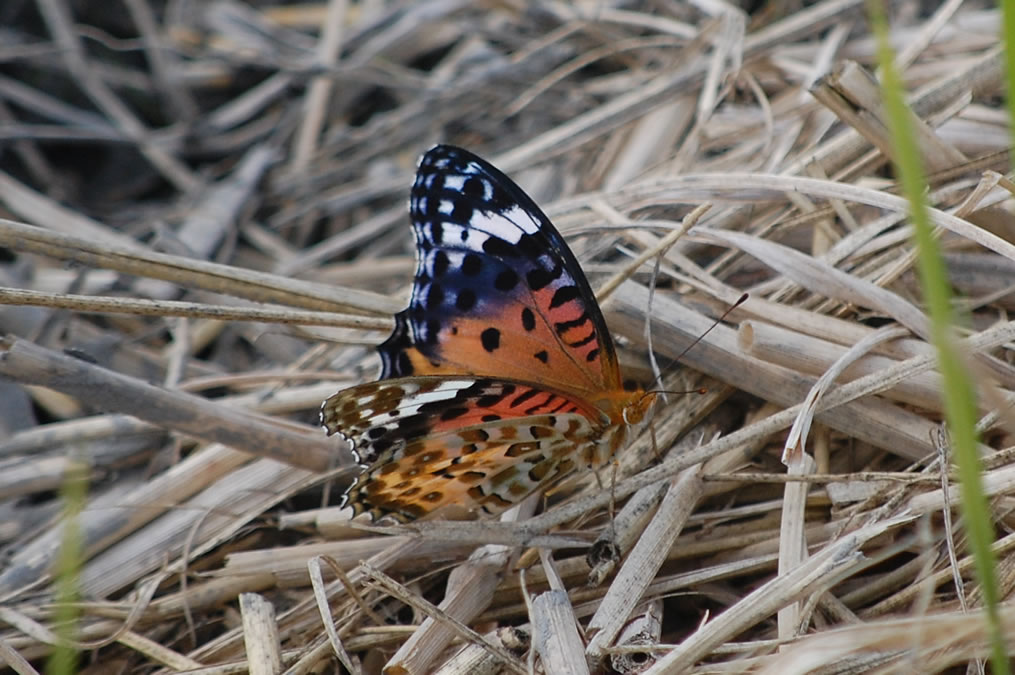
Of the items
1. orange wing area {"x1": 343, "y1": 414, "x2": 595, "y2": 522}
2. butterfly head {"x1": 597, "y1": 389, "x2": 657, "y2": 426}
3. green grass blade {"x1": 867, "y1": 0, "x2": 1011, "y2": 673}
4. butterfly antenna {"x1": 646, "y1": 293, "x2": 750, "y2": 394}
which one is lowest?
green grass blade {"x1": 867, "y1": 0, "x2": 1011, "y2": 673}

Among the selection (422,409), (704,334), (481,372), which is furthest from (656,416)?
(422,409)

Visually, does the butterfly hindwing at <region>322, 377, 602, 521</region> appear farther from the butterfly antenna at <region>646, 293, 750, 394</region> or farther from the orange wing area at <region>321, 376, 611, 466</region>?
the butterfly antenna at <region>646, 293, 750, 394</region>

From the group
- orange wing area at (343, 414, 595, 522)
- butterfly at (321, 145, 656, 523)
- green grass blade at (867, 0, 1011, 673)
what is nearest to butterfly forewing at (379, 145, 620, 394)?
butterfly at (321, 145, 656, 523)

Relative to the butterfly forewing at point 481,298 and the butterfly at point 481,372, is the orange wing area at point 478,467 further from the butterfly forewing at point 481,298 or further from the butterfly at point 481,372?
the butterfly forewing at point 481,298

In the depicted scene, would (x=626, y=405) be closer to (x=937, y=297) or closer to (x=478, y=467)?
(x=478, y=467)

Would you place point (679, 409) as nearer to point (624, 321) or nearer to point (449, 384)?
point (624, 321)

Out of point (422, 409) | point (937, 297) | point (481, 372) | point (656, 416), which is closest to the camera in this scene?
point (937, 297)

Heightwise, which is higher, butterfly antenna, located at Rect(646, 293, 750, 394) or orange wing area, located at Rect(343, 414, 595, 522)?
butterfly antenna, located at Rect(646, 293, 750, 394)
